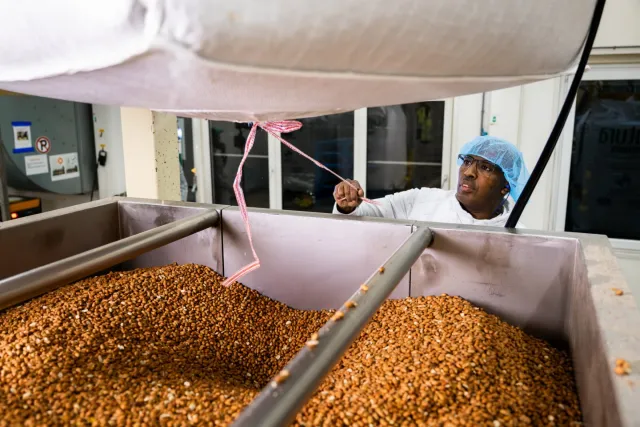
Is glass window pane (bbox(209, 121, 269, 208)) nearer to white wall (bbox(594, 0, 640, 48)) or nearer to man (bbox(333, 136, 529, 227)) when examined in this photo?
man (bbox(333, 136, 529, 227))

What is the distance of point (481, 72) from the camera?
0.52m

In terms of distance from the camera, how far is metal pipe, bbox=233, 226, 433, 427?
513 millimetres

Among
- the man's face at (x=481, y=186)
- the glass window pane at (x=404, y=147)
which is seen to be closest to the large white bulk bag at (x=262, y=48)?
the man's face at (x=481, y=186)

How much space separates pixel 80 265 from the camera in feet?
3.10

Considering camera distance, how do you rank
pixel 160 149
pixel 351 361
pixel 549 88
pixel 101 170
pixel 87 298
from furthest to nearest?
pixel 101 170
pixel 549 88
pixel 160 149
pixel 87 298
pixel 351 361

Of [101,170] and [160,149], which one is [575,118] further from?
[101,170]

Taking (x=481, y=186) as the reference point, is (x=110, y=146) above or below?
above

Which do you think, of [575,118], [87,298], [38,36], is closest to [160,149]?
[87,298]

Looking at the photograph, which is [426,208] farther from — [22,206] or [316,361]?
[22,206]

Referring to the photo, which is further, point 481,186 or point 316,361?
point 481,186

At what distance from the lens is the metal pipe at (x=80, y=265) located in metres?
0.83

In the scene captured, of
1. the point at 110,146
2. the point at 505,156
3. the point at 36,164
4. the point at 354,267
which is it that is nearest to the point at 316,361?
the point at 354,267

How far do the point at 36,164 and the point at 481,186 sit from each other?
281cm

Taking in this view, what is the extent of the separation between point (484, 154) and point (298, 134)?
2.59 m
